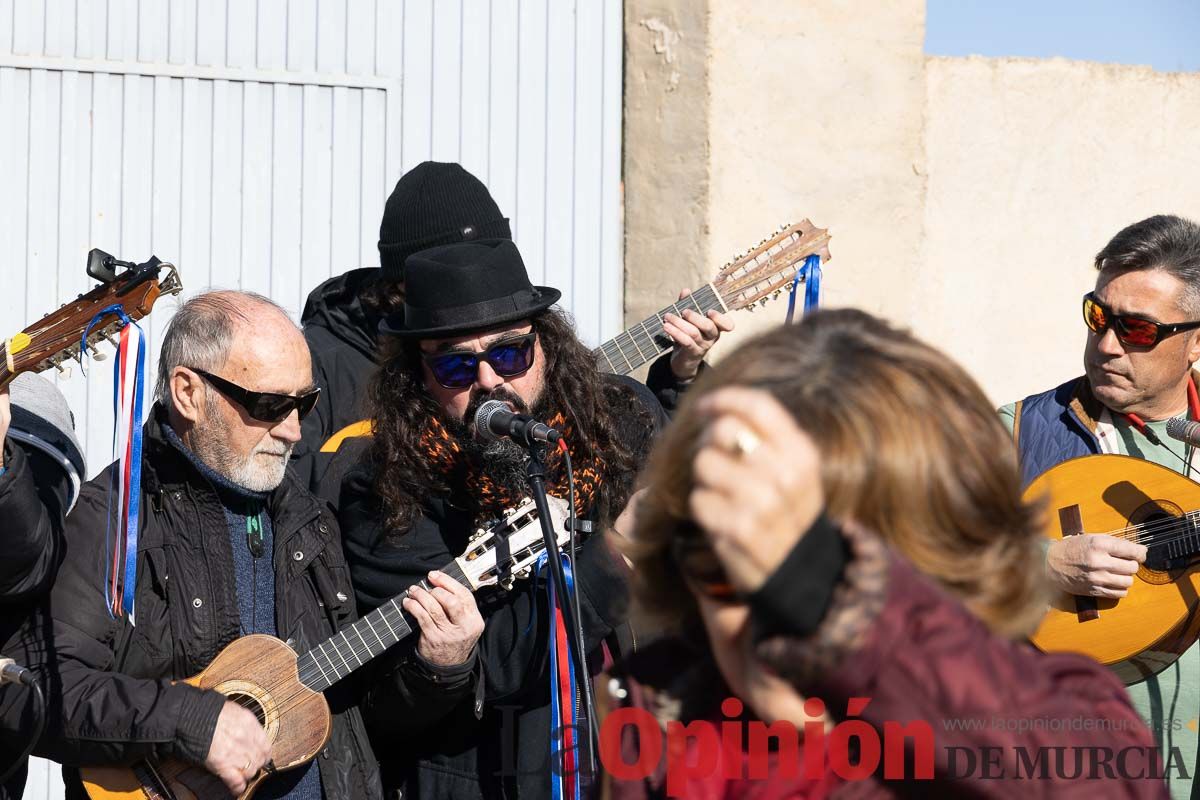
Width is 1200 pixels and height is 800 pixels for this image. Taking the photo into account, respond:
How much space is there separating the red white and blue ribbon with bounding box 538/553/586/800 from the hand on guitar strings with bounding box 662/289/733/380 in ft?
4.02

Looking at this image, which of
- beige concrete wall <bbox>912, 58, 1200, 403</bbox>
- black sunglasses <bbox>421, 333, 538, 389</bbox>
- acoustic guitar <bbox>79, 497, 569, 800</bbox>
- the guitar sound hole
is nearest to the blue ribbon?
acoustic guitar <bbox>79, 497, 569, 800</bbox>

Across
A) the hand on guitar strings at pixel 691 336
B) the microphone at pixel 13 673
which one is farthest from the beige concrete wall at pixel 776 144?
the microphone at pixel 13 673

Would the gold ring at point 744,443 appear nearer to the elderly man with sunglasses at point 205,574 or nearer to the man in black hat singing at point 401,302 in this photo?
the elderly man with sunglasses at point 205,574

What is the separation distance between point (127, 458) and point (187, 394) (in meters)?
0.38

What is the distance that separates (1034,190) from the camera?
233 inches

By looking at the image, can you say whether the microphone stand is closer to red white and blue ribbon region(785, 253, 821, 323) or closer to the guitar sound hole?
the guitar sound hole

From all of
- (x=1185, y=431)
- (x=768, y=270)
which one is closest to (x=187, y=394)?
(x=768, y=270)

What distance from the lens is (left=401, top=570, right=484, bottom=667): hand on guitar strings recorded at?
9.60 feet

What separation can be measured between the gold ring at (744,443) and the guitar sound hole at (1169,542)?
2.27 metres

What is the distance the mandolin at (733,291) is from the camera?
426cm

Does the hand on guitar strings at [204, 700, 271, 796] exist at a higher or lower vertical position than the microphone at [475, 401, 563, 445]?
lower

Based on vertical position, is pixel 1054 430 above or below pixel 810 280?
below

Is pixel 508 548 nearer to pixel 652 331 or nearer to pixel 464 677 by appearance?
pixel 464 677

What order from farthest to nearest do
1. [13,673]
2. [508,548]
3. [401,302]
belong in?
[401,302] < [508,548] < [13,673]
